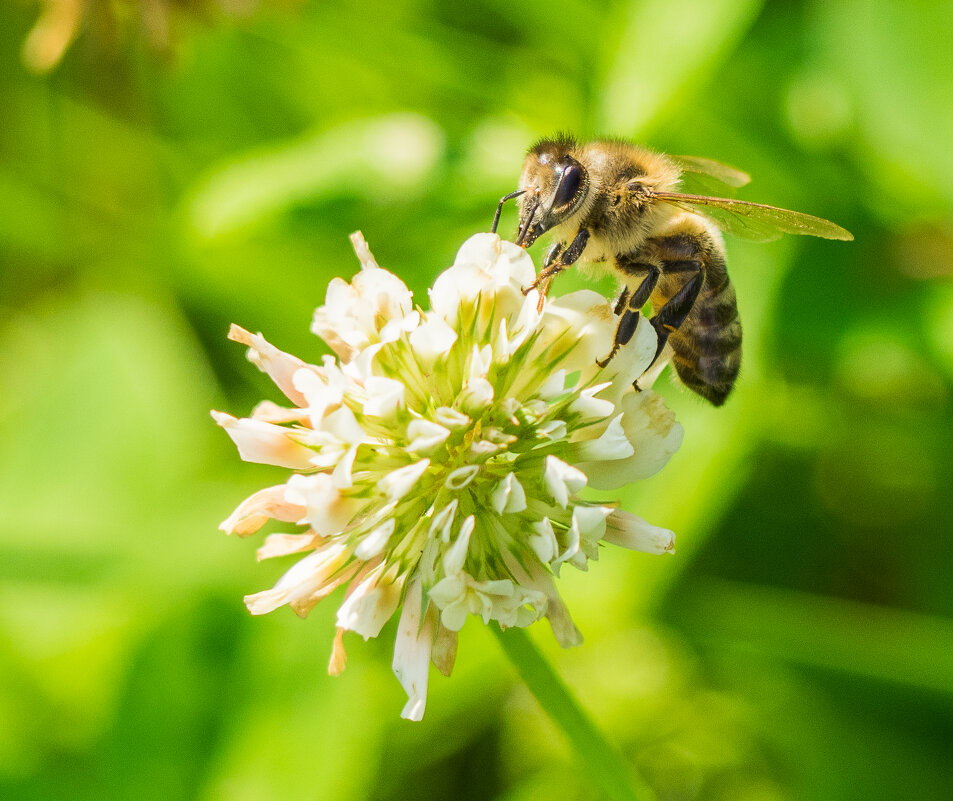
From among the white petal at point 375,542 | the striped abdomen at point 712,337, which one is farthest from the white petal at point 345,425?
the striped abdomen at point 712,337

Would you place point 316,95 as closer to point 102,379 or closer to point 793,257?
point 102,379

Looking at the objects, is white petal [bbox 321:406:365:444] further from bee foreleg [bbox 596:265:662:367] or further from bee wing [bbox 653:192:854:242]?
bee wing [bbox 653:192:854:242]

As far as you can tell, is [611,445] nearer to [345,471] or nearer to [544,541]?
[544,541]

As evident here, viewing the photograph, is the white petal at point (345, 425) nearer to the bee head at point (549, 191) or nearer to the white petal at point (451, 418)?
the white petal at point (451, 418)

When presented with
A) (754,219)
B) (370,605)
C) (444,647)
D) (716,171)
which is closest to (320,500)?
(370,605)

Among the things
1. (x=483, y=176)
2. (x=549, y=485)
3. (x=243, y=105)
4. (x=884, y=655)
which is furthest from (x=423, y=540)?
(x=243, y=105)

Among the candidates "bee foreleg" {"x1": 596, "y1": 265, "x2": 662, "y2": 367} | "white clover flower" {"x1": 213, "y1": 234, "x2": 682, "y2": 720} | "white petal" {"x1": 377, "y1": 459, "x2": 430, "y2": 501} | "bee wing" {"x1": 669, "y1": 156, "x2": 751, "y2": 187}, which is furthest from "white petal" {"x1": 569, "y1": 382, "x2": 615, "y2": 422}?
"bee wing" {"x1": 669, "y1": 156, "x2": 751, "y2": 187}

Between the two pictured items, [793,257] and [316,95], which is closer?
[793,257]
